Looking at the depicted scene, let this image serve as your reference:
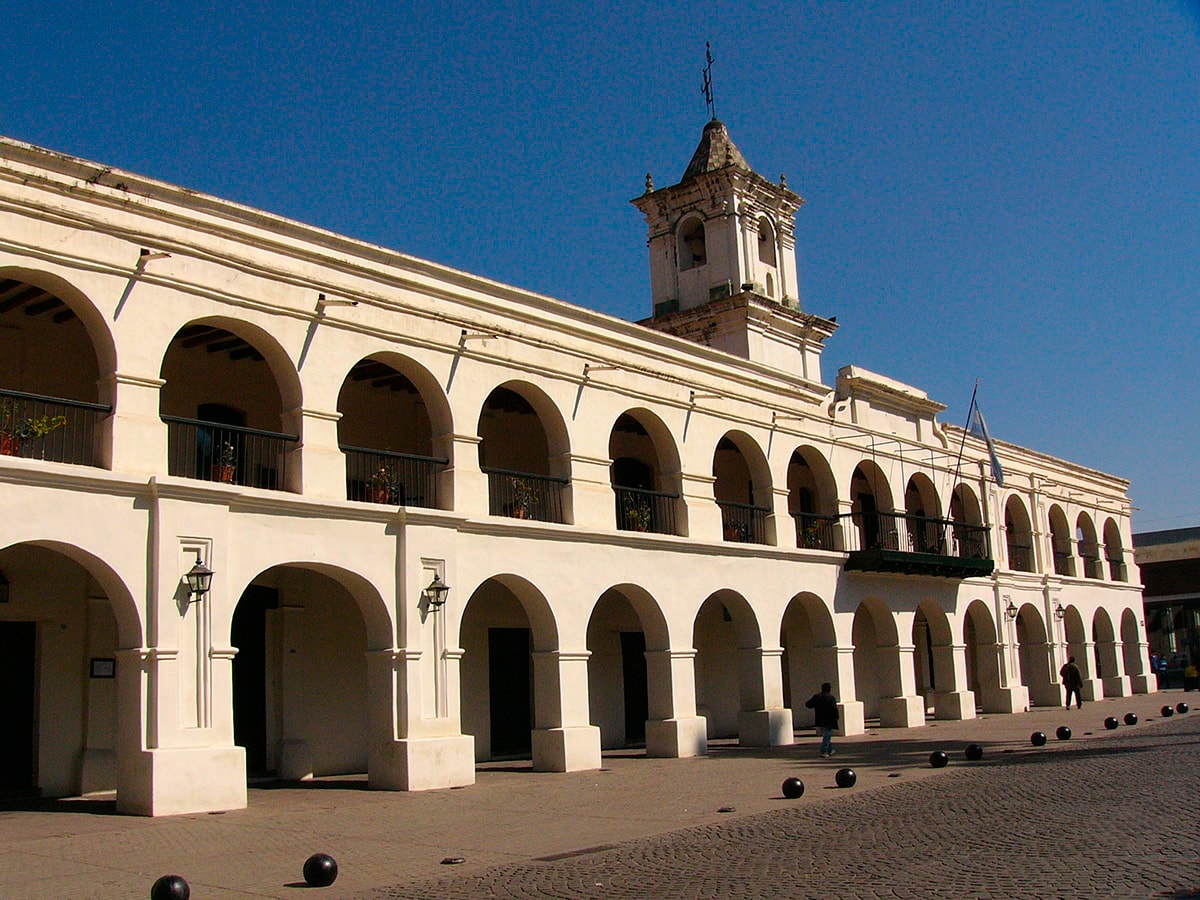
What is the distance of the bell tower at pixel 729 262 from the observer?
2983 centimetres

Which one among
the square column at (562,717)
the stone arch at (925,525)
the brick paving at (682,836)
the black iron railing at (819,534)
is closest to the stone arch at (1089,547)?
the stone arch at (925,525)

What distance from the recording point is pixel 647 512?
861 inches

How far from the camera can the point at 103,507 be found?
13648 millimetres

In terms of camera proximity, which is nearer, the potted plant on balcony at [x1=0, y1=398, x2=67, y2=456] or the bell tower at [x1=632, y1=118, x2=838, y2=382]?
the potted plant on balcony at [x1=0, y1=398, x2=67, y2=456]

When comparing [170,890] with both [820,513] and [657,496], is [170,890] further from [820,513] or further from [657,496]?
[820,513]

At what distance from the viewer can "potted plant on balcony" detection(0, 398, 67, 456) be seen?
43.9ft

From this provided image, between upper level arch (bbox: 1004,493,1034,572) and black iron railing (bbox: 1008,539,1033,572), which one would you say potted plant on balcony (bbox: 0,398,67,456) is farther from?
black iron railing (bbox: 1008,539,1033,572)

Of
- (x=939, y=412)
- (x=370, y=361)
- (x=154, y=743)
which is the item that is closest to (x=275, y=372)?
(x=370, y=361)

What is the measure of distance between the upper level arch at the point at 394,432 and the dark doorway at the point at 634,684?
22.2 ft

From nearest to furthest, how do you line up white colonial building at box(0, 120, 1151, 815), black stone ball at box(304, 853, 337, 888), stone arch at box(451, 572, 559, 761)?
black stone ball at box(304, 853, 337, 888) → white colonial building at box(0, 120, 1151, 815) → stone arch at box(451, 572, 559, 761)

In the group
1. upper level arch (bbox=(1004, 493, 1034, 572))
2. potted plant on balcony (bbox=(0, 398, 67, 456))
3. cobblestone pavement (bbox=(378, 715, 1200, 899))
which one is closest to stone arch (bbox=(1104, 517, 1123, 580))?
upper level arch (bbox=(1004, 493, 1034, 572))

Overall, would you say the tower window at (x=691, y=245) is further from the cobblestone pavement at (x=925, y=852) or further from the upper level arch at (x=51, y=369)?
the cobblestone pavement at (x=925, y=852)

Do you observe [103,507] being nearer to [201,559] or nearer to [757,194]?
[201,559]

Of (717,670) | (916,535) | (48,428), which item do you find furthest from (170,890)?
(916,535)
